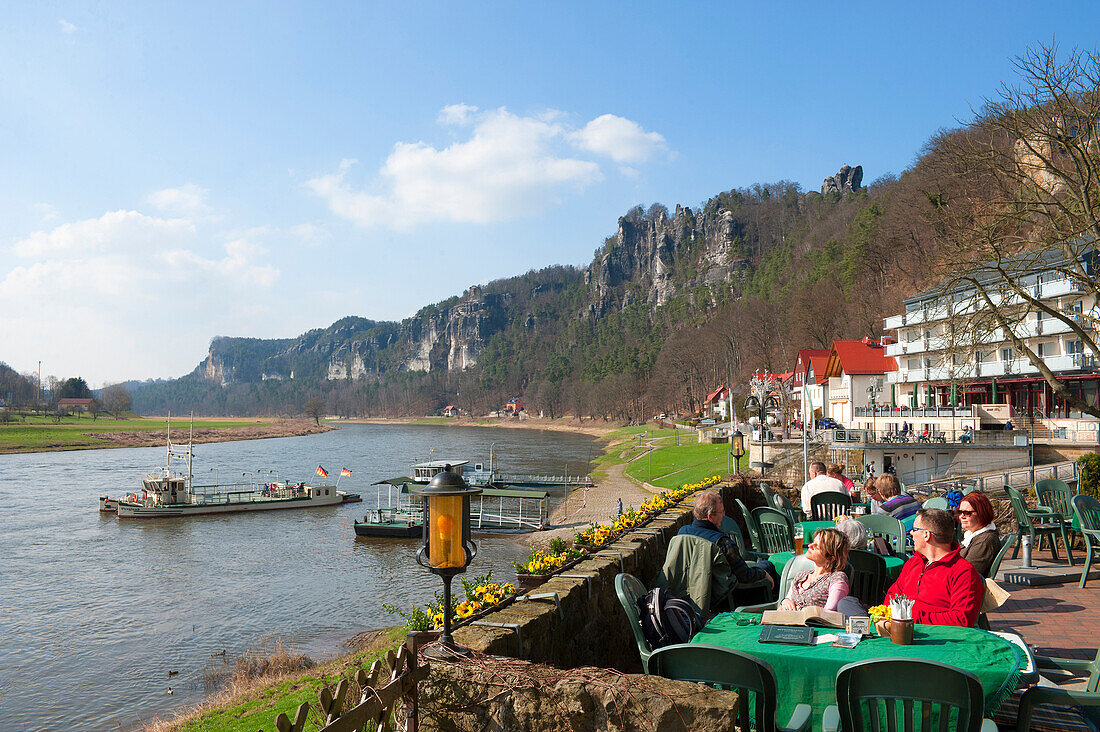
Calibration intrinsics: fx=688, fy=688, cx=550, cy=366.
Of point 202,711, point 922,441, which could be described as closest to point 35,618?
point 202,711

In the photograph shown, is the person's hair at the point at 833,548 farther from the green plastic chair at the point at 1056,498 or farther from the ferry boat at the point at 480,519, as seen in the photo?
the ferry boat at the point at 480,519

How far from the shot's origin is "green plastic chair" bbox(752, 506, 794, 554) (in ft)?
29.3

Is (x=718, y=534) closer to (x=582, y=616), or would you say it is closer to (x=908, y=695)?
(x=582, y=616)

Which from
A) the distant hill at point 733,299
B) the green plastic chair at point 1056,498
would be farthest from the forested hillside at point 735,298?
the green plastic chair at point 1056,498

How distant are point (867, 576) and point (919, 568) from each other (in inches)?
59.4

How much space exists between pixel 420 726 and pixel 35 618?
21.3 meters

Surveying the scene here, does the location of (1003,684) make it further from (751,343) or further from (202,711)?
(751,343)

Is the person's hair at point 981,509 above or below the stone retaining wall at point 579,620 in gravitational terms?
above

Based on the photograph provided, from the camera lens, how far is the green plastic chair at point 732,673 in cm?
316

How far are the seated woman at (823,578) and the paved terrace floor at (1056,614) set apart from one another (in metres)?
1.86

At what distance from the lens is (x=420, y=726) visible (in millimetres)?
3418

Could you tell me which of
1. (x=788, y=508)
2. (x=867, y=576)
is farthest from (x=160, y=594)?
(x=867, y=576)

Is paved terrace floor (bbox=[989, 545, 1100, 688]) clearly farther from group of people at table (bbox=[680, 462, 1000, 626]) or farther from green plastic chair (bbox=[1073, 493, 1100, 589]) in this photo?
group of people at table (bbox=[680, 462, 1000, 626])

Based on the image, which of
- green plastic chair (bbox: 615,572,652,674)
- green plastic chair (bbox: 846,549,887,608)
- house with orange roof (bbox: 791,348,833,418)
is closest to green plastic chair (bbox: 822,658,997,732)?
green plastic chair (bbox: 615,572,652,674)
